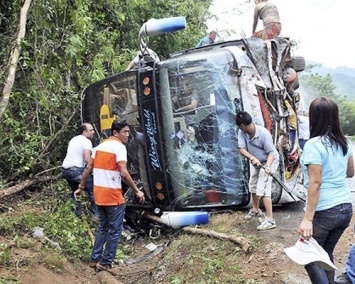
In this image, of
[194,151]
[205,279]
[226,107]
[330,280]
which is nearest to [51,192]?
[194,151]

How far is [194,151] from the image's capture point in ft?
18.5

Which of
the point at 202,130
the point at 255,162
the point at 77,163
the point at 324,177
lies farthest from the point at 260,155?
the point at 77,163

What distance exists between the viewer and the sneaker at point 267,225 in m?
4.96

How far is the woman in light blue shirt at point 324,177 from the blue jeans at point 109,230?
7.24ft

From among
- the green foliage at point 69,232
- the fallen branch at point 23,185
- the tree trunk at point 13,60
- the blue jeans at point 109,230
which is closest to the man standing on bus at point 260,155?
the blue jeans at point 109,230

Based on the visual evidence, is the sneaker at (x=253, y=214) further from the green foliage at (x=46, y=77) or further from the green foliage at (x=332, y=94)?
the green foliage at (x=332, y=94)

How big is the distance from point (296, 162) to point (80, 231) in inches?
117

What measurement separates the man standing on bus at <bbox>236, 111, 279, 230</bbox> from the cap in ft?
6.08

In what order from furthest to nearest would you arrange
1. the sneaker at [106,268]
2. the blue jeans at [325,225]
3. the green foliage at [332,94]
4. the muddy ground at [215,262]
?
1. the green foliage at [332,94]
2. the sneaker at [106,268]
3. the muddy ground at [215,262]
4. the blue jeans at [325,225]

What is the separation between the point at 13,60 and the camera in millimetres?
6547

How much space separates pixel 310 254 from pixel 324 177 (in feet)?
1.69

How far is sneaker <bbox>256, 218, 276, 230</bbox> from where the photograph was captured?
4.96 meters

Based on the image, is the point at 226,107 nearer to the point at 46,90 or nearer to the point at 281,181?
the point at 281,181

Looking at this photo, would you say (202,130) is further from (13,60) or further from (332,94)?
(332,94)
